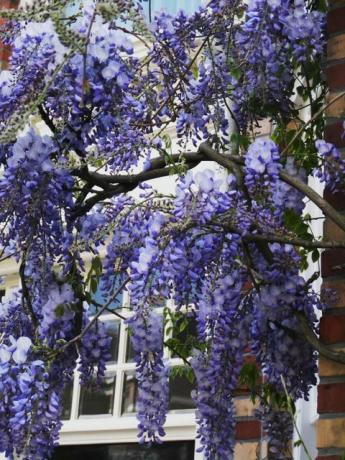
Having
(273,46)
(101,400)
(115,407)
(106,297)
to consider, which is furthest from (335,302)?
(101,400)

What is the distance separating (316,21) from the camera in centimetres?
314

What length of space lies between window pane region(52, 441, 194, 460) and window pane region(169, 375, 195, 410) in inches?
9.1

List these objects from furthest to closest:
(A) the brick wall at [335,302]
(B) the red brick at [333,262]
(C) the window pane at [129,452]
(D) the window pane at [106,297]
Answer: (C) the window pane at [129,452], (D) the window pane at [106,297], (B) the red brick at [333,262], (A) the brick wall at [335,302]

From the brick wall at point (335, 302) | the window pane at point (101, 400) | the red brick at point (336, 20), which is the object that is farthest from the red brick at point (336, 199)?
the window pane at point (101, 400)

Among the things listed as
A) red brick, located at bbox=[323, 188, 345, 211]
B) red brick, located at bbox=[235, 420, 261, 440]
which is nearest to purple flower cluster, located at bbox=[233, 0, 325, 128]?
red brick, located at bbox=[323, 188, 345, 211]

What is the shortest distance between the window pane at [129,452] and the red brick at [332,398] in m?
3.63

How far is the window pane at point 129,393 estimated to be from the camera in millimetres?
6540

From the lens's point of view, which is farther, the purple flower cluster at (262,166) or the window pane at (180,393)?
the window pane at (180,393)

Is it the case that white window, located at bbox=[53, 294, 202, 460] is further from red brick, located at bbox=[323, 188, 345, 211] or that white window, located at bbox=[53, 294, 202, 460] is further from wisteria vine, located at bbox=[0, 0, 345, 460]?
red brick, located at bbox=[323, 188, 345, 211]

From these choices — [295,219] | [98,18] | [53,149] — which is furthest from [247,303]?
[98,18]

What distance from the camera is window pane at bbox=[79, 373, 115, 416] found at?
669cm

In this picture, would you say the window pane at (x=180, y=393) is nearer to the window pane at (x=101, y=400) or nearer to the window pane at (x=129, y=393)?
the window pane at (x=129, y=393)

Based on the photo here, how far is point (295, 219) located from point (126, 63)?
0.69 meters

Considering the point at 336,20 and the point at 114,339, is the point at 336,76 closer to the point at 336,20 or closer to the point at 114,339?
the point at 336,20
